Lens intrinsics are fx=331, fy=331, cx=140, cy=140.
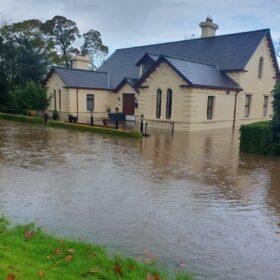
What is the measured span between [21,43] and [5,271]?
1560 inches

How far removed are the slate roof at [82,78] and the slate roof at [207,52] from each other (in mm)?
1237

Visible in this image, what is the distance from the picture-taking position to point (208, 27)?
32969mm

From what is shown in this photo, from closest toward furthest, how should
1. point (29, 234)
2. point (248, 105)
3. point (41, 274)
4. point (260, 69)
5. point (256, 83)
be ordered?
1. point (41, 274)
2. point (29, 234)
3. point (256, 83)
4. point (248, 105)
5. point (260, 69)

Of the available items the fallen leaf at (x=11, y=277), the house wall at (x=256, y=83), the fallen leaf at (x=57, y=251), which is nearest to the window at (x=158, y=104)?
the house wall at (x=256, y=83)

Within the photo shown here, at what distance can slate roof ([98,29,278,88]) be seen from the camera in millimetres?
27812

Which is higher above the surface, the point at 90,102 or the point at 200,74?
the point at 200,74

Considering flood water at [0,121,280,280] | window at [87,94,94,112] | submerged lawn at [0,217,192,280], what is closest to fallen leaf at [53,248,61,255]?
submerged lawn at [0,217,192,280]

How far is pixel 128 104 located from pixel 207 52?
339 inches

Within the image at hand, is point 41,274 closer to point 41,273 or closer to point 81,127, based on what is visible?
point 41,273

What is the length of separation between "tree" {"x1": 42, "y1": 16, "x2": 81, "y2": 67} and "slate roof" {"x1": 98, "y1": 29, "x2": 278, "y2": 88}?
18161 millimetres

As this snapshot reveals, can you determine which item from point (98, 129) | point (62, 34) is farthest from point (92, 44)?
point (98, 129)

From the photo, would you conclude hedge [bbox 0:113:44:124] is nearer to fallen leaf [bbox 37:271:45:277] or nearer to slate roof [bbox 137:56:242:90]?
slate roof [bbox 137:56:242:90]

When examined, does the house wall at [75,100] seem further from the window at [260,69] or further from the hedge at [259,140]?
the hedge at [259,140]

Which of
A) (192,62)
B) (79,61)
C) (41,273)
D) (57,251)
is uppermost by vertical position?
(79,61)
